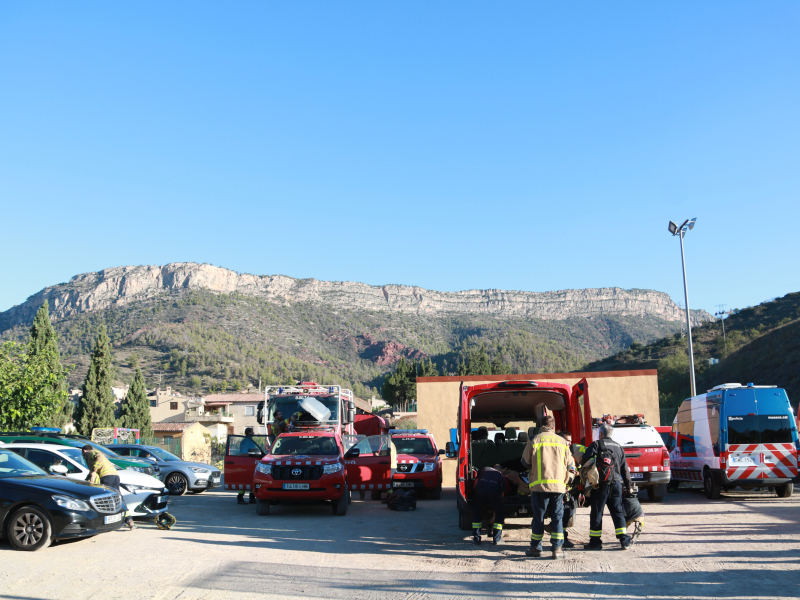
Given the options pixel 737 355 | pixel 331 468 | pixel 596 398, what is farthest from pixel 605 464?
pixel 737 355

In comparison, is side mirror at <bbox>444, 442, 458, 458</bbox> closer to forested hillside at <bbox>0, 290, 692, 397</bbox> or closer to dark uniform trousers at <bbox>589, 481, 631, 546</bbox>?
dark uniform trousers at <bbox>589, 481, 631, 546</bbox>

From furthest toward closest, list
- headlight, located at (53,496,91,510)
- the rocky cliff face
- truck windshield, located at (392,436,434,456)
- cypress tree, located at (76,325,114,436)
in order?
the rocky cliff face → cypress tree, located at (76,325,114,436) → truck windshield, located at (392,436,434,456) → headlight, located at (53,496,91,510)

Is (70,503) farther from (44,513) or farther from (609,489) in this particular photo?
(609,489)

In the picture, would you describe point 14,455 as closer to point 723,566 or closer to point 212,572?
point 212,572

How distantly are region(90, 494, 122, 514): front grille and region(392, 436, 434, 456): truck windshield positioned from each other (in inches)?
359

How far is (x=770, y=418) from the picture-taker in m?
15.4

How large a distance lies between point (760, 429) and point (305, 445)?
1025 centimetres

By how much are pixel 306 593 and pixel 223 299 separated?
133361 millimetres

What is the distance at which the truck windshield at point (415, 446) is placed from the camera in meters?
18.3

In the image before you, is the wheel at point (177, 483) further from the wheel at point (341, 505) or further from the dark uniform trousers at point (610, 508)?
the dark uniform trousers at point (610, 508)

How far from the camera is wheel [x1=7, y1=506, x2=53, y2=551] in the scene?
9297 mm

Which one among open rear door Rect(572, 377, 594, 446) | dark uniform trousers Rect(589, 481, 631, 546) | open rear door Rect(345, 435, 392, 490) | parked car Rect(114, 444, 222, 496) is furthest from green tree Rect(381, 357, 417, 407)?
dark uniform trousers Rect(589, 481, 631, 546)

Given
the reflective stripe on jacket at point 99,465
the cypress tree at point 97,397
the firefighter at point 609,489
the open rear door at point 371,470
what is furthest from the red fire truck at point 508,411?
the cypress tree at point 97,397

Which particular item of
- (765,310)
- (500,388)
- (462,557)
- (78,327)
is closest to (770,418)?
(500,388)
